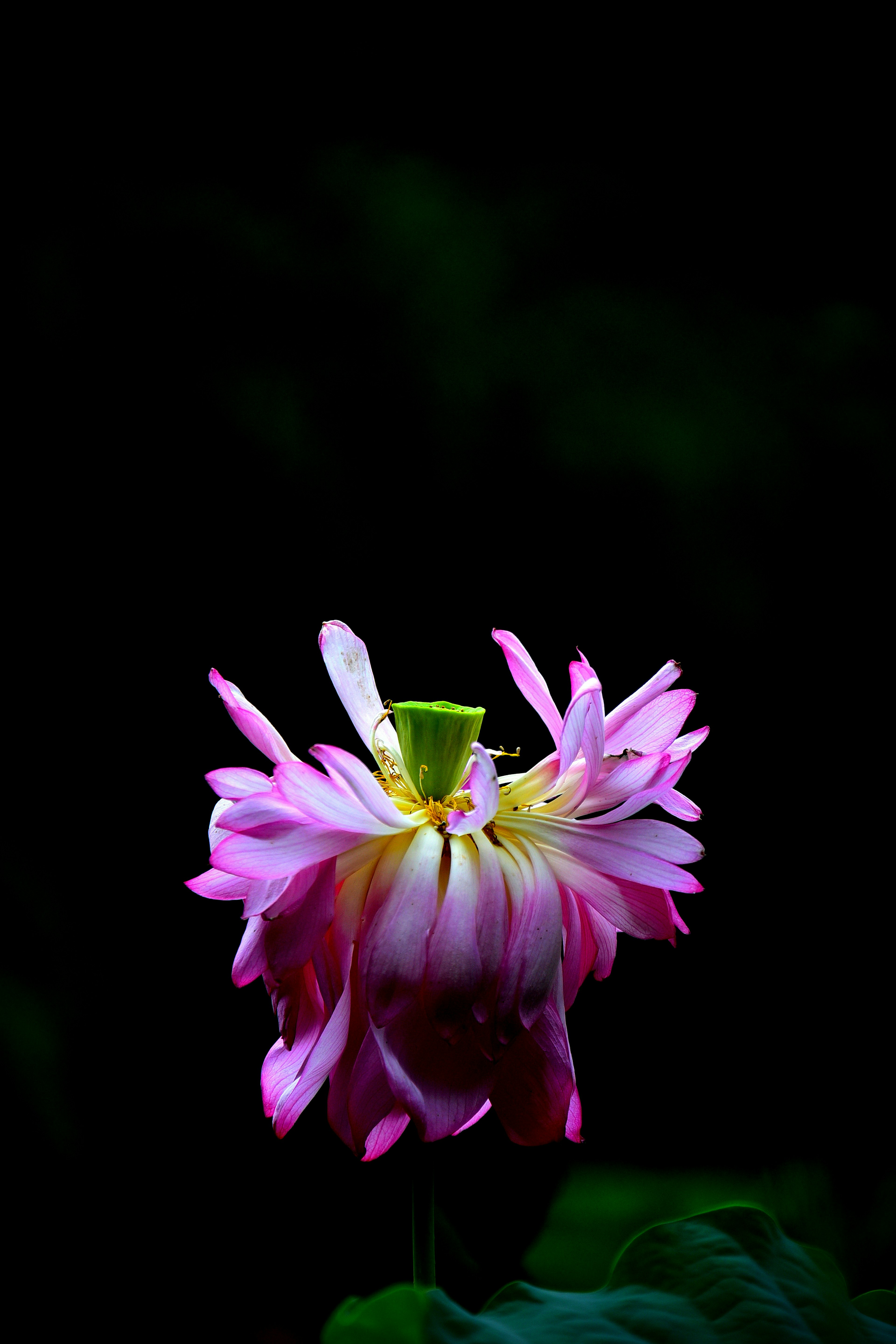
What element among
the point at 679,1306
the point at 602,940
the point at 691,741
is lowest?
the point at 679,1306

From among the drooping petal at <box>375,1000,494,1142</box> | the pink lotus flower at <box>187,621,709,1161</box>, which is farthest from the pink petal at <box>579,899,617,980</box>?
the drooping petal at <box>375,1000,494,1142</box>

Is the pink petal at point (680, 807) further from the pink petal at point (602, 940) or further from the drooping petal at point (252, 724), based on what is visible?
the drooping petal at point (252, 724)

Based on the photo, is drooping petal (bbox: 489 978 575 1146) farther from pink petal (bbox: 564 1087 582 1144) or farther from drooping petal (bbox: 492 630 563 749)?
drooping petal (bbox: 492 630 563 749)

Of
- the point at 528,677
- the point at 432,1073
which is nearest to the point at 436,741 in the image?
the point at 528,677

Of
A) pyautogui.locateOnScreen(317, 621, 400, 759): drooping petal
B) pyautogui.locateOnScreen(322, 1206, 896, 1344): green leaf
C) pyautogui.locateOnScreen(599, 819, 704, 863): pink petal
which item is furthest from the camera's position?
pyautogui.locateOnScreen(317, 621, 400, 759): drooping petal

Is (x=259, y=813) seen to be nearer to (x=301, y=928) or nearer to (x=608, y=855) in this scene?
(x=301, y=928)

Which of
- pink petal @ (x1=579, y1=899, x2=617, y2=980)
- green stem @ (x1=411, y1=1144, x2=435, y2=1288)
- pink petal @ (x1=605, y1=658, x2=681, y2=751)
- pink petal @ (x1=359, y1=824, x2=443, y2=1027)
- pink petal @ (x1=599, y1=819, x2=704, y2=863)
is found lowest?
green stem @ (x1=411, y1=1144, x2=435, y2=1288)

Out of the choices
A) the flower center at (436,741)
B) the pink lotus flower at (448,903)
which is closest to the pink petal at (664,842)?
the pink lotus flower at (448,903)

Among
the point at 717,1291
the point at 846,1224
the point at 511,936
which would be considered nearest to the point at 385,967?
the point at 511,936

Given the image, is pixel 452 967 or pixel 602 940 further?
pixel 602 940
